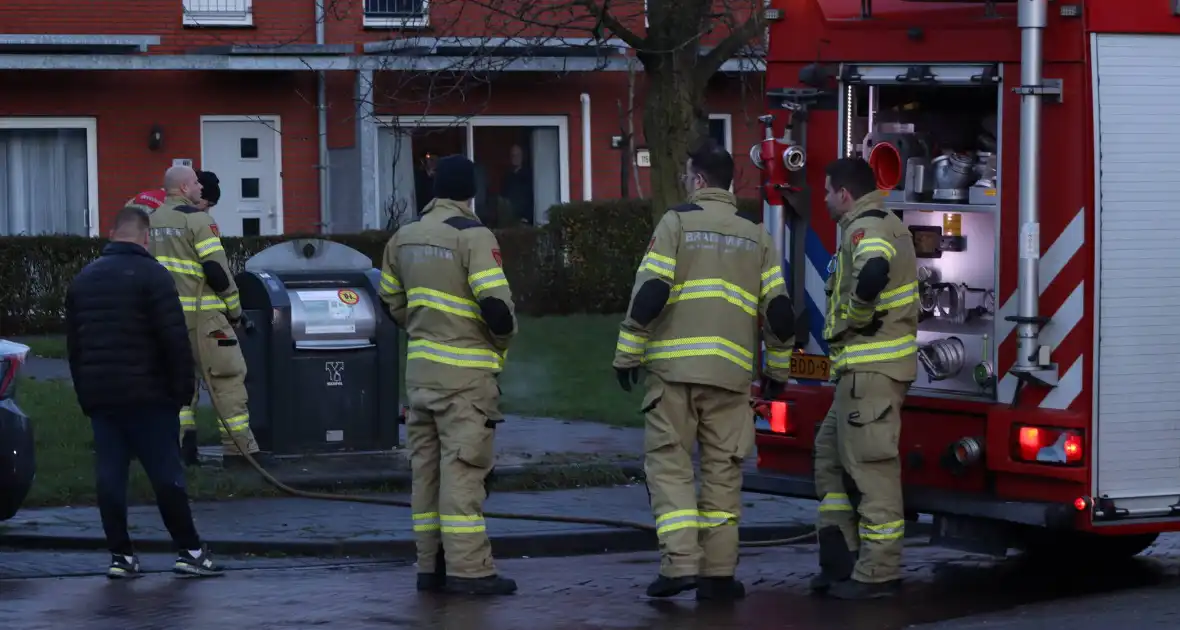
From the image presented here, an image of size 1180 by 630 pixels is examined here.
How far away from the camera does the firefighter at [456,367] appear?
313 inches

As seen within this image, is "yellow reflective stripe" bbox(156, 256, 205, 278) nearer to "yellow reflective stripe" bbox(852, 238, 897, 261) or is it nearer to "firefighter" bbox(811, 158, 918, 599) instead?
"firefighter" bbox(811, 158, 918, 599)

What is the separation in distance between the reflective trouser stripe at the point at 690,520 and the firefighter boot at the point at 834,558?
51cm

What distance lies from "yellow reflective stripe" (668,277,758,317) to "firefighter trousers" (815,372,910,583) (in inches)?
23.4

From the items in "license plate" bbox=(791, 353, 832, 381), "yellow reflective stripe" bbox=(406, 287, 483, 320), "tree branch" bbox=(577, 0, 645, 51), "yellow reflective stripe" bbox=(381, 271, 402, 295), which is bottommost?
"license plate" bbox=(791, 353, 832, 381)

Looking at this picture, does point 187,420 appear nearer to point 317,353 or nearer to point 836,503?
point 317,353

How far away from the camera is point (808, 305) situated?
8781mm

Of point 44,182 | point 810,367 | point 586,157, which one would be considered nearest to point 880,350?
point 810,367

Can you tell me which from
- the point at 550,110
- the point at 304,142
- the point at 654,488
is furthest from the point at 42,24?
the point at 654,488

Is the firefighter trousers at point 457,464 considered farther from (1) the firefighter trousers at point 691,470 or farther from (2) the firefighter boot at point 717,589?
(2) the firefighter boot at point 717,589

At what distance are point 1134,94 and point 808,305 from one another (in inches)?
74.1

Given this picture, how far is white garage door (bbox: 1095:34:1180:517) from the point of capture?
7.55 metres

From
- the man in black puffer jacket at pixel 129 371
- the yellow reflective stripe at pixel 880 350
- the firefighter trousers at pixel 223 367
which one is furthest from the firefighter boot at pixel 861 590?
the firefighter trousers at pixel 223 367

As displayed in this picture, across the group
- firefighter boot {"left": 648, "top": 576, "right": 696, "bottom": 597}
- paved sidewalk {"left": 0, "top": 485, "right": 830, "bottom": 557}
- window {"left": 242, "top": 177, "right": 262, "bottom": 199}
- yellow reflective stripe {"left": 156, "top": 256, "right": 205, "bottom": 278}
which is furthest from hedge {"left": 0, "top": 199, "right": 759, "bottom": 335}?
firefighter boot {"left": 648, "top": 576, "right": 696, "bottom": 597}

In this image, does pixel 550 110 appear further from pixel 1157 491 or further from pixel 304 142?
pixel 1157 491
